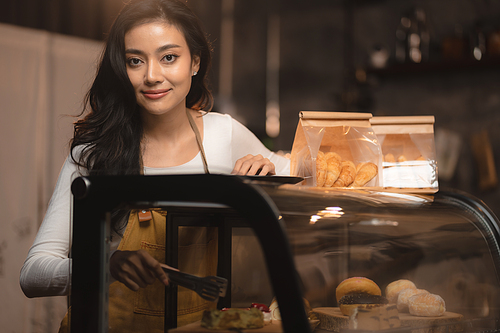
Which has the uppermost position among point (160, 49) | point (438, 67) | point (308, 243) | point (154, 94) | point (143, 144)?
point (438, 67)

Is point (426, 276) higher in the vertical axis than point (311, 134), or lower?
lower

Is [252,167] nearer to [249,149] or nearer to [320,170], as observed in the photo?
[320,170]

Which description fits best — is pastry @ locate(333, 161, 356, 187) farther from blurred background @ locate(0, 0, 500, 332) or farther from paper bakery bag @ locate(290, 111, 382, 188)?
blurred background @ locate(0, 0, 500, 332)

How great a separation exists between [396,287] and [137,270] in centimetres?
51

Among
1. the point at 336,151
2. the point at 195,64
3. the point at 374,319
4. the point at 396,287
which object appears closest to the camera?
the point at 374,319

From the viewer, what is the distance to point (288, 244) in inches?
22.7

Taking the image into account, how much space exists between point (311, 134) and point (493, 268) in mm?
505

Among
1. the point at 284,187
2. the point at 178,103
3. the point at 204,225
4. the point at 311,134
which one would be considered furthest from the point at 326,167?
the point at 178,103

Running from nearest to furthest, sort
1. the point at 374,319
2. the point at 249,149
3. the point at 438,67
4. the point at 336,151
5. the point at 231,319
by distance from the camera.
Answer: the point at 231,319 → the point at 374,319 → the point at 336,151 → the point at 249,149 → the point at 438,67

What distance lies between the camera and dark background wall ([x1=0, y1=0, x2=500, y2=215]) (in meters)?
2.90

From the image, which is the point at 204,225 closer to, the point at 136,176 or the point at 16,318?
the point at 136,176

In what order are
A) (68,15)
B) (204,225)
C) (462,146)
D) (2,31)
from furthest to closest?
(462,146)
(68,15)
(2,31)
(204,225)

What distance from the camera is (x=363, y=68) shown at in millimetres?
3170

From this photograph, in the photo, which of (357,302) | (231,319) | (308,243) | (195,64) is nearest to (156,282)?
(231,319)
